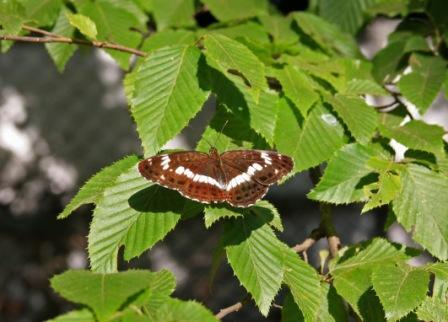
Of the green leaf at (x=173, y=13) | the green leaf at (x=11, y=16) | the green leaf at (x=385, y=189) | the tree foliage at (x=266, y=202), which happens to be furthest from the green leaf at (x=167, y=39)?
the green leaf at (x=385, y=189)

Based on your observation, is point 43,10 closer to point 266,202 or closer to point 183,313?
point 266,202

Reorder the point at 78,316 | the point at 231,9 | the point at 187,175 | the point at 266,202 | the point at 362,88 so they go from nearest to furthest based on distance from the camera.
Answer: the point at 78,316
the point at 187,175
the point at 266,202
the point at 362,88
the point at 231,9

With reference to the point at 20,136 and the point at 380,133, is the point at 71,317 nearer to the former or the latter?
the point at 380,133

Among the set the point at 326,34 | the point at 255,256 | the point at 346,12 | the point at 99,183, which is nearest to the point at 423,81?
the point at 326,34

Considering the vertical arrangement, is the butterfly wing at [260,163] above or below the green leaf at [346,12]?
above

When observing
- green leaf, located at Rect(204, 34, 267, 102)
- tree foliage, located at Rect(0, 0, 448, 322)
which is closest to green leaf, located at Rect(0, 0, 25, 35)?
tree foliage, located at Rect(0, 0, 448, 322)

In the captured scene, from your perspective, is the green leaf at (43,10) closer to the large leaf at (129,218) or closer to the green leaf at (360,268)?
the large leaf at (129,218)

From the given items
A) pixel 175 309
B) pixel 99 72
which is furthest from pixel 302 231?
pixel 175 309
